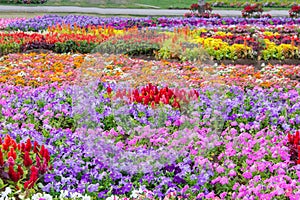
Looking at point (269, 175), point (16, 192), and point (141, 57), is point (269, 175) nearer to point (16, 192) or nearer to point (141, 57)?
point (16, 192)

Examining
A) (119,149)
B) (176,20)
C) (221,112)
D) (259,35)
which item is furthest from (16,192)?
(176,20)

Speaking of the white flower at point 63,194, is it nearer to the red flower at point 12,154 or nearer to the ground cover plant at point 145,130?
the ground cover plant at point 145,130

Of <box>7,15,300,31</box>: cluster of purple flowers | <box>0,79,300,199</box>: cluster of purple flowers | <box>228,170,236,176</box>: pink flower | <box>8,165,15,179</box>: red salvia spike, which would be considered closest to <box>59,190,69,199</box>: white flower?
<box>0,79,300,199</box>: cluster of purple flowers

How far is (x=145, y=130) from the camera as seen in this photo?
17.8 feet

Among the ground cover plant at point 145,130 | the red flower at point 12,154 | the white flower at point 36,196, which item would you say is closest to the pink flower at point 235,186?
the ground cover plant at point 145,130

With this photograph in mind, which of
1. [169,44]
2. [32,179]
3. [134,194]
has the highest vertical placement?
[169,44]

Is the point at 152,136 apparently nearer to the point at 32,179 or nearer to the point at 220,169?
the point at 220,169

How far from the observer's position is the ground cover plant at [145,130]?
4.39 meters

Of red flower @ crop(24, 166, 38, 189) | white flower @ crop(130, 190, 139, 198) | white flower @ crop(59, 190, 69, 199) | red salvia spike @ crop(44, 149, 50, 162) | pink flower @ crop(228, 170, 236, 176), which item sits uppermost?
red salvia spike @ crop(44, 149, 50, 162)

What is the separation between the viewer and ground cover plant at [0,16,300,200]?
14.4 ft

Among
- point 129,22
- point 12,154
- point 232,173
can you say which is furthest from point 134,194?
point 129,22

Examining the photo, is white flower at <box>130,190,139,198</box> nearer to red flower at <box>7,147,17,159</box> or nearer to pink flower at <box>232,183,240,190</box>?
pink flower at <box>232,183,240,190</box>

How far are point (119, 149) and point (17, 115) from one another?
170cm

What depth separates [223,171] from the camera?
183 inches
